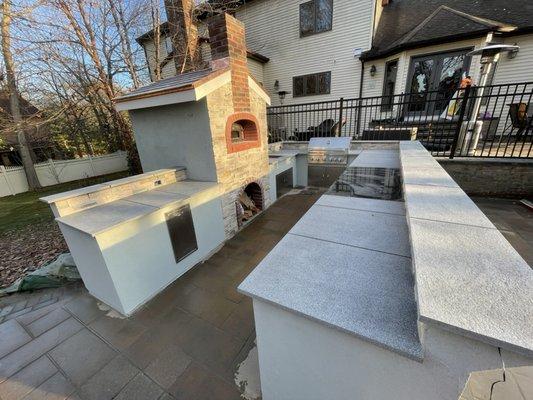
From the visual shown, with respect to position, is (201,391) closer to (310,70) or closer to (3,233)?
(3,233)

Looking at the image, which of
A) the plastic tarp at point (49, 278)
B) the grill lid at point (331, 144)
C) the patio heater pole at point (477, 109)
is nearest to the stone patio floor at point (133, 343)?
the plastic tarp at point (49, 278)

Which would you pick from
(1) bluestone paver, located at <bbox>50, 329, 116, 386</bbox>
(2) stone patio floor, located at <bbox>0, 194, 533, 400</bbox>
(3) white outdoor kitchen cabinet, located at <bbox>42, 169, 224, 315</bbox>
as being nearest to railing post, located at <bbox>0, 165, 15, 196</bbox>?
(2) stone patio floor, located at <bbox>0, 194, 533, 400</bbox>

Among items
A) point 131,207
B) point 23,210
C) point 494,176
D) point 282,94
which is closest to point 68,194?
point 131,207

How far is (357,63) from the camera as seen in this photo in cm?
1011

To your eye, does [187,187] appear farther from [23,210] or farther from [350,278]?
[23,210]

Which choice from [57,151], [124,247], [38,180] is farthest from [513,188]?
[57,151]

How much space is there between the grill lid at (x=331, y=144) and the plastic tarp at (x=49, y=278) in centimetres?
641

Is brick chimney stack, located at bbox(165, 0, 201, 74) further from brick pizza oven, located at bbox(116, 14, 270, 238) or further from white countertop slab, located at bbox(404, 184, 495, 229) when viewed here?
white countertop slab, located at bbox(404, 184, 495, 229)

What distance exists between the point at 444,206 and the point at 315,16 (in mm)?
11958

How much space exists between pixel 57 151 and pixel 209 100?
14296 mm

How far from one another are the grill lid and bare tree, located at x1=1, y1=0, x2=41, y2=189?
25.7 ft

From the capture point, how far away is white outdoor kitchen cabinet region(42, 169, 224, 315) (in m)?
2.77

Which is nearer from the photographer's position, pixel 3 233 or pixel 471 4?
pixel 3 233

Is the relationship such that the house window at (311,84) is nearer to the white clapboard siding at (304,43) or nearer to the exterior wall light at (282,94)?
the white clapboard siding at (304,43)
